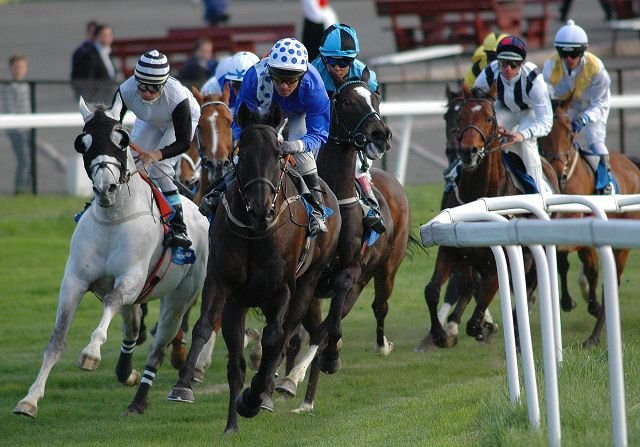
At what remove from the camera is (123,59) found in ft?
70.4

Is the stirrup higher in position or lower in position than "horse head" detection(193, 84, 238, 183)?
lower

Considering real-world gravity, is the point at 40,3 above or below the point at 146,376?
above

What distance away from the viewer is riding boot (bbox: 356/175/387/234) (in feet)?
27.6

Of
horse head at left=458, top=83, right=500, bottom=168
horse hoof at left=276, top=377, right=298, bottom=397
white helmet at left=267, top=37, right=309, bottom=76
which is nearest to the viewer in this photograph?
white helmet at left=267, top=37, right=309, bottom=76

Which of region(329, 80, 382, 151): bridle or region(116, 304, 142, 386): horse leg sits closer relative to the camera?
region(329, 80, 382, 151): bridle

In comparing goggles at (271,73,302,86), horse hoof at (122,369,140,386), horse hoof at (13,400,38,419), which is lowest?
horse hoof at (122,369,140,386)

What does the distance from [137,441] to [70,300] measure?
3.35ft

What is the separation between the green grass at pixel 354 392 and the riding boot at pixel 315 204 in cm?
110

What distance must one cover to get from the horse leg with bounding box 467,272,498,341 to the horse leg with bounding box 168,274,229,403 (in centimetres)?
259

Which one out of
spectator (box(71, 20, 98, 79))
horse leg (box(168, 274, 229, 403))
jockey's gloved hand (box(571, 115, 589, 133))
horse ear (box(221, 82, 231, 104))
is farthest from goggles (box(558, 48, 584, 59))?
spectator (box(71, 20, 98, 79))

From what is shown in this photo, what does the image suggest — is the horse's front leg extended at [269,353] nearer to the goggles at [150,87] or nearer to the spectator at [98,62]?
the goggles at [150,87]

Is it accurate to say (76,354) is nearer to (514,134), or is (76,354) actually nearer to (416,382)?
(416,382)

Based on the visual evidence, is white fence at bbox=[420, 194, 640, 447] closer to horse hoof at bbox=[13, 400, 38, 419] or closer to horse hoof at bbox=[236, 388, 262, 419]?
horse hoof at bbox=[236, 388, 262, 419]

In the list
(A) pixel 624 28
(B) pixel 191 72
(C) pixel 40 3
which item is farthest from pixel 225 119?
(C) pixel 40 3
